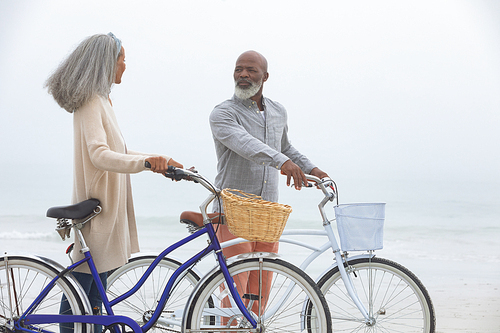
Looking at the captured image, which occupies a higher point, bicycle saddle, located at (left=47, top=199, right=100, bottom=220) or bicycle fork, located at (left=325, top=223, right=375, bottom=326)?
bicycle saddle, located at (left=47, top=199, right=100, bottom=220)

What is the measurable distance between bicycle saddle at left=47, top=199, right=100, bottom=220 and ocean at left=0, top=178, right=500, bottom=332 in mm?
1773

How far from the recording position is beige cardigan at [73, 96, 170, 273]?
6.28 ft

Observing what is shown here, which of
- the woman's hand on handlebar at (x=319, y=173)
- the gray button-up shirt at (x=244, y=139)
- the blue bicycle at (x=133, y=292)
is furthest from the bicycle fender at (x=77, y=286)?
the woman's hand on handlebar at (x=319, y=173)

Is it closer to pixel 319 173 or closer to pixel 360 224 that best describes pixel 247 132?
pixel 319 173

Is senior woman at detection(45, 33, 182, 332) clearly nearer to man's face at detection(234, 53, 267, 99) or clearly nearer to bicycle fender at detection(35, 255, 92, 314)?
bicycle fender at detection(35, 255, 92, 314)

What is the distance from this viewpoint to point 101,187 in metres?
1.99

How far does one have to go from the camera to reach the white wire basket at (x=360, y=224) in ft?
6.88

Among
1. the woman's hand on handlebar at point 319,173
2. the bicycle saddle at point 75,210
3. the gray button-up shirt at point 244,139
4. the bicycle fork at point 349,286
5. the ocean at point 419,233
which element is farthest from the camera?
the ocean at point 419,233

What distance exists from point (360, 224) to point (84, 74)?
4.33 feet

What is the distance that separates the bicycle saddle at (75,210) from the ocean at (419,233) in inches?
69.8

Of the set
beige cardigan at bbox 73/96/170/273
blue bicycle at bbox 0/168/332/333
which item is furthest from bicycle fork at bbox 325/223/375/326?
beige cardigan at bbox 73/96/170/273

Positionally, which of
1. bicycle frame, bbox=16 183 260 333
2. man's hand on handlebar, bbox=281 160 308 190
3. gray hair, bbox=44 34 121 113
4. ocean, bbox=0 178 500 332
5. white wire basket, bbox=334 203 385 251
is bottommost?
ocean, bbox=0 178 500 332

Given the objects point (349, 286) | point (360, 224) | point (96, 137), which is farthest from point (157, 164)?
point (349, 286)

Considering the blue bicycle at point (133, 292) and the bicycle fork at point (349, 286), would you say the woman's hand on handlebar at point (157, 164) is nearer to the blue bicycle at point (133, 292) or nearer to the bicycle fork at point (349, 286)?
the blue bicycle at point (133, 292)
